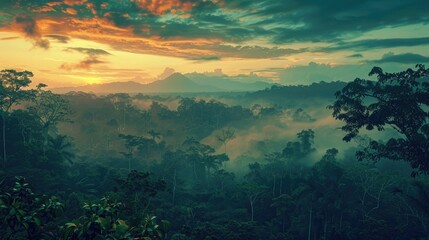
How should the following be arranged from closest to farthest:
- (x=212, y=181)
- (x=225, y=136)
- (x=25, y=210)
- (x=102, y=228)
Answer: (x=102, y=228) < (x=25, y=210) < (x=212, y=181) < (x=225, y=136)

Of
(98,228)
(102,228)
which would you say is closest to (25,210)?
(98,228)

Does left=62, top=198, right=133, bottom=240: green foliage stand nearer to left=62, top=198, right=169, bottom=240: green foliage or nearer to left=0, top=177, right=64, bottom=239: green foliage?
left=62, top=198, right=169, bottom=240: green foliage

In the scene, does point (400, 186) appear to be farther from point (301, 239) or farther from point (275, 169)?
point (275, 169)

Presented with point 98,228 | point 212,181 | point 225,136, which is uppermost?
point 98,228

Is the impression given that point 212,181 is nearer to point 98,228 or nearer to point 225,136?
point 225,136

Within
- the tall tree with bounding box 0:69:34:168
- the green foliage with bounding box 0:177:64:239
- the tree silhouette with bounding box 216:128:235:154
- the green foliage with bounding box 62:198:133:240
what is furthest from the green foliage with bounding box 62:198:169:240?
the tree silhouette with bounding box 216:128:235:154

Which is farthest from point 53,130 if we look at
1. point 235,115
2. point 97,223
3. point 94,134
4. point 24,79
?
point 97,223

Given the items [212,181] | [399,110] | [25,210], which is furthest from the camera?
[212,181]
